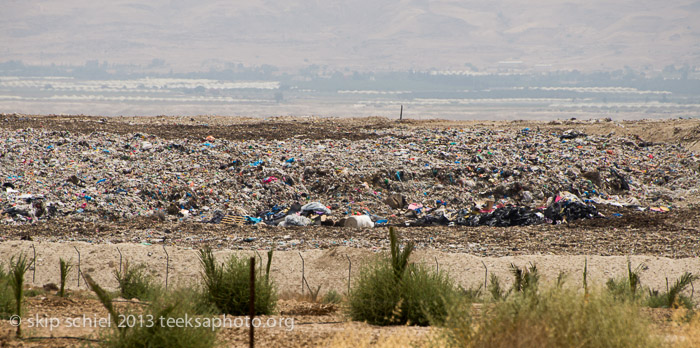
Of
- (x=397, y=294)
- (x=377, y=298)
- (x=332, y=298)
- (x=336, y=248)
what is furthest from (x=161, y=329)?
(x=336, y=248)

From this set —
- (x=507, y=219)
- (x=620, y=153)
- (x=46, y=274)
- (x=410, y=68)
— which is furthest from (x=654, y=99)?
(x=46, y=274)

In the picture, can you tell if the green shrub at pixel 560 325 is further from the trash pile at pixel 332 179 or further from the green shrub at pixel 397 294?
the trash pile at pixel 332 179

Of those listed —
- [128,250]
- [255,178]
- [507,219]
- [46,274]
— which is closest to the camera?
[46,274]

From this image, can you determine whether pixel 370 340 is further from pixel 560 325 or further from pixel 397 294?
pixel 560 325

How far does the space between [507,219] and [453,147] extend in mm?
7778

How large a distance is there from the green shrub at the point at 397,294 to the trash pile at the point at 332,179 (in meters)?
8.91

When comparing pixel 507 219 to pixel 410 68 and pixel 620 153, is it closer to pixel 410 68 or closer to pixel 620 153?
pixel 620 153

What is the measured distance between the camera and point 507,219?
57.0ft

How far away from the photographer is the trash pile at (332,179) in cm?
1781

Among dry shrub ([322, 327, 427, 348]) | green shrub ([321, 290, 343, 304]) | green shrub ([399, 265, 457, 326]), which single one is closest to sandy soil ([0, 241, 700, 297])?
green shrub ([321, 290, 343, 304])

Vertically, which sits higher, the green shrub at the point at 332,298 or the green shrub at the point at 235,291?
the green shrub at the point at 235,291

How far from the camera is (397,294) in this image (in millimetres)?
7961

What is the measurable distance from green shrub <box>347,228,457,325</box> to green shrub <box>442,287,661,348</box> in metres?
1.91

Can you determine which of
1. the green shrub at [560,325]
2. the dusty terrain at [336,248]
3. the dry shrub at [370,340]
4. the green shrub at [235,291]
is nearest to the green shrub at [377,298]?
the dusty terrain at [336,248]
